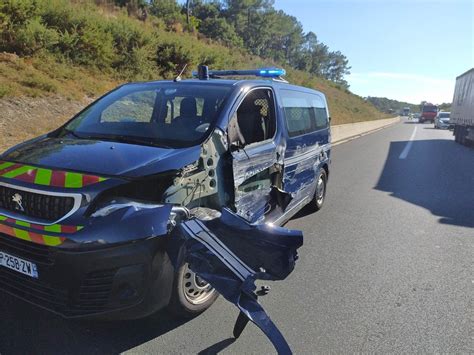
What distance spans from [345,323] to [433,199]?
18.7 ft

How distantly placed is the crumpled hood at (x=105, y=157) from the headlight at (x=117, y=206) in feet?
0.64

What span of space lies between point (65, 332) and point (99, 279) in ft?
2.36

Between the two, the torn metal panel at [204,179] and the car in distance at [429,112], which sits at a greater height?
the torn metal panel at [204,179]

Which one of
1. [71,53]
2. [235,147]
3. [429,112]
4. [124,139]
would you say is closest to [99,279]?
[124,139]

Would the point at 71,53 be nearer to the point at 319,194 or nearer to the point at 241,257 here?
the point at 319,194

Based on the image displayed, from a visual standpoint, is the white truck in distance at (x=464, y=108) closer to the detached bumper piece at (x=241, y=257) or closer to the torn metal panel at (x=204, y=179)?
the torn metal panel at (x=204, y=179)

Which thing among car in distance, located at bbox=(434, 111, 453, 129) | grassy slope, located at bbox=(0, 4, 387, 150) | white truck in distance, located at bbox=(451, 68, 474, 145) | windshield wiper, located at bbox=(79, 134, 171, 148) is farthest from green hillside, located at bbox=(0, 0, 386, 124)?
car in distance, located at bbox=(434, 111, 453, 129)

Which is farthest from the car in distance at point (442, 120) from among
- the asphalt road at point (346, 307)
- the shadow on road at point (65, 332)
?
the shadow on road at point (65, 332)

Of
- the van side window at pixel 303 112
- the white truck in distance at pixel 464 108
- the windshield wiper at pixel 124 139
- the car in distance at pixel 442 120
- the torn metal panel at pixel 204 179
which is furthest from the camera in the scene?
the car in distance at pixel 442 120

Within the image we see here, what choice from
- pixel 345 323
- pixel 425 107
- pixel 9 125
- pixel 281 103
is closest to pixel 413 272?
pixel 345 323

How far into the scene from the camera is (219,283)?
9.39 ft

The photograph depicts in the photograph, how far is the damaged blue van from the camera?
2756 mm

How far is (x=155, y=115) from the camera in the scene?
4.54 meters

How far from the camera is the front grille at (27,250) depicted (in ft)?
9.10
